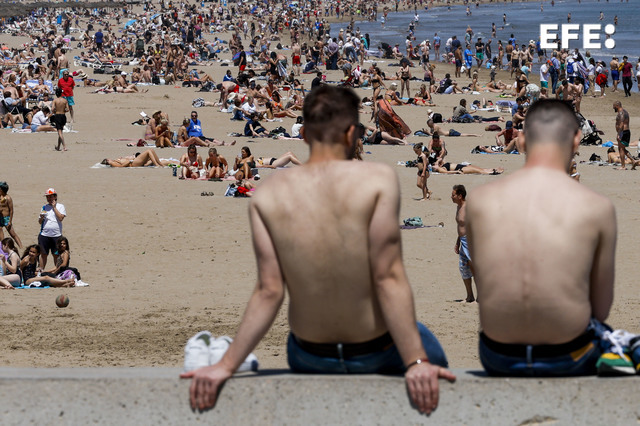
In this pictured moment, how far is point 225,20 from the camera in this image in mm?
71250

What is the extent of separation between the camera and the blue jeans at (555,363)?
127 inches

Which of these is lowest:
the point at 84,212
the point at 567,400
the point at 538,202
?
the point at 84,212

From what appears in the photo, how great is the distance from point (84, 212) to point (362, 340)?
13.0m

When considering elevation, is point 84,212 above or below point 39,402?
below

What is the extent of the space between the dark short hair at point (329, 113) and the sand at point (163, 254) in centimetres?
23

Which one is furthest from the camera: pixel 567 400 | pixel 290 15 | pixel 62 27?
pixel 290 15

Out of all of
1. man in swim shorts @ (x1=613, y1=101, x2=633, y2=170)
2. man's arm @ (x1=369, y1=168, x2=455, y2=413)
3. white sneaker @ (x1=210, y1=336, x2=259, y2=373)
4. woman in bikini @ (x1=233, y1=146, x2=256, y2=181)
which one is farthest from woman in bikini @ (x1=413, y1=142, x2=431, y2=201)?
man's arm @ (x1=369, y1=168, x2=455, y2=413)

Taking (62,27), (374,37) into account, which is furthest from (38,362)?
(374,37)

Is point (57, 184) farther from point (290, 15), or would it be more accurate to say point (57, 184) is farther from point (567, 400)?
point (290, 15)

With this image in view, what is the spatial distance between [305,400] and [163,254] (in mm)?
10097

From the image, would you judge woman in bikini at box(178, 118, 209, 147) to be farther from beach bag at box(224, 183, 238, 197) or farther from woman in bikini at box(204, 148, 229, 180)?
beach bag at box(224, 183, 238, 197)

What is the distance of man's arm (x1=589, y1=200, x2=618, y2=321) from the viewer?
3188 millimetres

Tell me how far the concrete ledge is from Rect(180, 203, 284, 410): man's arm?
4 centimetres

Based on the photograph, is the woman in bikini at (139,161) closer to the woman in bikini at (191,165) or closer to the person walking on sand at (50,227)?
the woman in bikini at (191,165)
